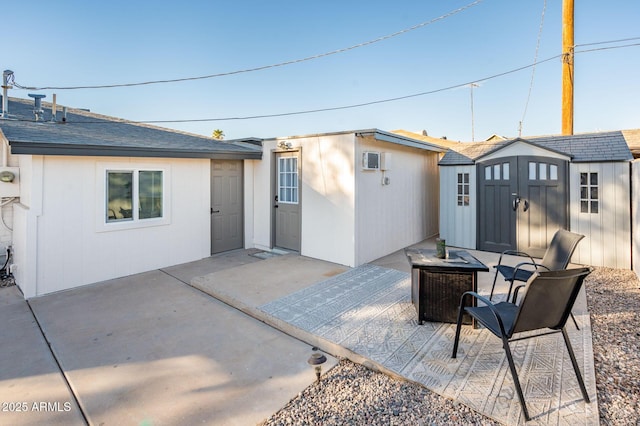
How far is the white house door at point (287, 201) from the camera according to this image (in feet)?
21.3

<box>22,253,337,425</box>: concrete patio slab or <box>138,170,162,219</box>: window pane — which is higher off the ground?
<box>138,170,162,219</box>: window pane

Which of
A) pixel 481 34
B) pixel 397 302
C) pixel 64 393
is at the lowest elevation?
pixel 64 393

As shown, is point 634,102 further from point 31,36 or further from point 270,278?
point 31,36

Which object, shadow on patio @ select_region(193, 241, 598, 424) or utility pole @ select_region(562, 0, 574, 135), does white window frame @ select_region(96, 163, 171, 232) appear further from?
utility pole @ select_region(562, 0, 574, 135)

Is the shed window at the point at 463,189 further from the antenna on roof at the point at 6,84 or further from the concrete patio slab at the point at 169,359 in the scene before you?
the antenna on roof at the point at 6,84

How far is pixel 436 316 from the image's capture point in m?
3.33

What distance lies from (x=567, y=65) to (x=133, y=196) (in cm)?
974

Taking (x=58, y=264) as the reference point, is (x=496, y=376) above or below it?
below

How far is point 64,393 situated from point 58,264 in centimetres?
302

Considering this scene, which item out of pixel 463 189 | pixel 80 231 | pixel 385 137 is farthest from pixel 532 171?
pixel 80 231

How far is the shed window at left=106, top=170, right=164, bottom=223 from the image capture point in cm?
520

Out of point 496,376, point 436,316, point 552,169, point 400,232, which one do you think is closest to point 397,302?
point 436,316

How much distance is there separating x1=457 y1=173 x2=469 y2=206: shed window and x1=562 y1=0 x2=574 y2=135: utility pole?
2.94m

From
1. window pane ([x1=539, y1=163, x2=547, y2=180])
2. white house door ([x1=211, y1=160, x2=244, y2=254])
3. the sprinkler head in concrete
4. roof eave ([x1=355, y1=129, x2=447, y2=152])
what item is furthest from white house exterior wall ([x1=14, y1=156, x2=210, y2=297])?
window pane ([x1=539, y1=163, x2=547, y2=180])
